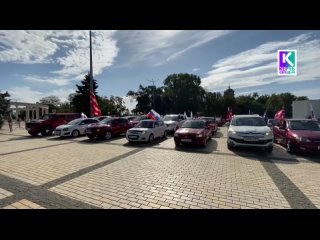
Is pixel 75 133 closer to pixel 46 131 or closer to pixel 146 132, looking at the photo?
pixel 46 131

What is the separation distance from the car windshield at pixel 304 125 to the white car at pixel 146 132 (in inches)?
295

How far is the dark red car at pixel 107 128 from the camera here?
1353 centimetres

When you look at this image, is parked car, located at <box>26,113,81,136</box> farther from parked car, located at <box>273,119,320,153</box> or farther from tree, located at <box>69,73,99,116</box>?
tree, located at <box>69,73,99,116</box>

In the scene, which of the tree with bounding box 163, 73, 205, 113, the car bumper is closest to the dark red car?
the car bumper

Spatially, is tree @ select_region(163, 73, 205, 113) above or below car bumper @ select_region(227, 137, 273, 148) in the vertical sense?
above

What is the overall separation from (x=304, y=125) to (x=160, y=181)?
27.0ft

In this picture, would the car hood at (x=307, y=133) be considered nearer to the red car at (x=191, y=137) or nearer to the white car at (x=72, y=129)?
the red car at (x=191, y=137)

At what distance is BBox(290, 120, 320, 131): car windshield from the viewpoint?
30.3 ft

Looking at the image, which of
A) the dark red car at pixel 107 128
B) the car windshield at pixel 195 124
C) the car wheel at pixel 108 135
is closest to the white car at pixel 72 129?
the dark red car at pixel 107 128

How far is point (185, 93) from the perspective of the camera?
71625mm

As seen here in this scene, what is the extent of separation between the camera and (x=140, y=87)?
255 feet
